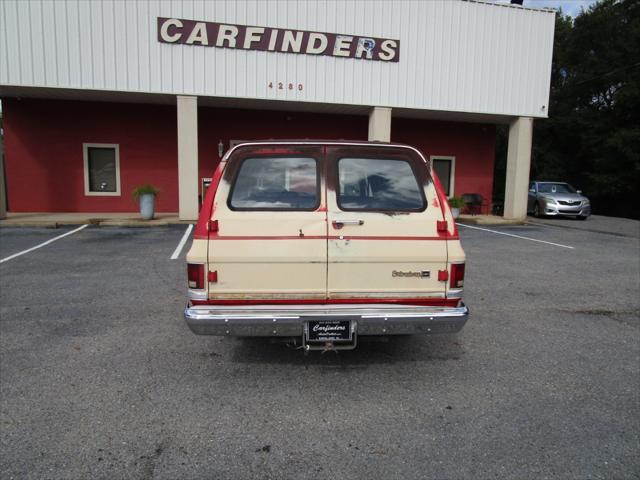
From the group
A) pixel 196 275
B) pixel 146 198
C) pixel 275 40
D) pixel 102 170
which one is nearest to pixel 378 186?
pixel 196 275

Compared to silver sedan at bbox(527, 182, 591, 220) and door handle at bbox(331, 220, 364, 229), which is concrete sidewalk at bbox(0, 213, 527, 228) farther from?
door handle at bbox(331, 220, 364, 229)

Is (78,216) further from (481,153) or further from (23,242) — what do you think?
(481,153)

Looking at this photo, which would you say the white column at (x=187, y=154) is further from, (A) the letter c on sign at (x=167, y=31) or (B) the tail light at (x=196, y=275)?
(B) the tail light at (x=196, y=275)

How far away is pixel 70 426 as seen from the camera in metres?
3.07

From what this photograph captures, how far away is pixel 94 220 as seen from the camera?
1425cm

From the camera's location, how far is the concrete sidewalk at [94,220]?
44.5ft

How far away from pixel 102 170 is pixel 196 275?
15228mm

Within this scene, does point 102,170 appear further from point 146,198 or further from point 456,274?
point 456,274

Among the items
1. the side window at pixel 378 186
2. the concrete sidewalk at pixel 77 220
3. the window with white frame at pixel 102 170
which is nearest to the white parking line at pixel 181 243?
the concrete sidewalk at pixel 77 220

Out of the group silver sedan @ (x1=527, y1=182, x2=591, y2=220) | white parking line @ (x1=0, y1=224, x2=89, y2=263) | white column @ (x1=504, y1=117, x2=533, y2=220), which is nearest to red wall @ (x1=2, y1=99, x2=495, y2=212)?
white parking line @ (x1=0, y1=224, x2=89, y2=263)

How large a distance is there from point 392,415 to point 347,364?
2.91 feet

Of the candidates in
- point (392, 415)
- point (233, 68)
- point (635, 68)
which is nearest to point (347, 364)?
point (392, 415)

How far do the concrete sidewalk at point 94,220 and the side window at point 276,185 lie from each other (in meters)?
11.1

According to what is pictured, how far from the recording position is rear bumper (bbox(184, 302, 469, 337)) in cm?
343
